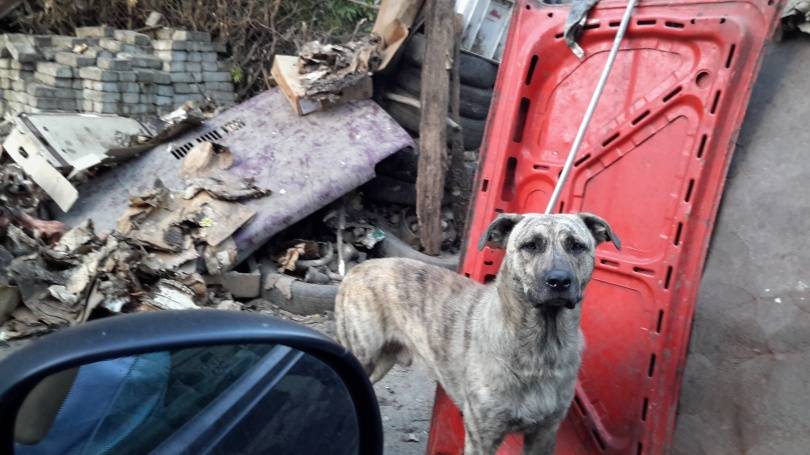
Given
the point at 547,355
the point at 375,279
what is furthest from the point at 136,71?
the point at 547,355

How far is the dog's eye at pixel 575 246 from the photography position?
2.99 metres

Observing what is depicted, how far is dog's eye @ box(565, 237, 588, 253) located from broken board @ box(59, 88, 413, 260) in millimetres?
3919

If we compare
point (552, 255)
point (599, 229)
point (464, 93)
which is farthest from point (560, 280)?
point (464, 93)

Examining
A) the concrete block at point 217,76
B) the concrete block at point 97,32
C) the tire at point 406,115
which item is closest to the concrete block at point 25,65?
the concrete block at point 97,32

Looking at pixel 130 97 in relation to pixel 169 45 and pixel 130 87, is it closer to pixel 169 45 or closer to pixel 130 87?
pixel 130 87

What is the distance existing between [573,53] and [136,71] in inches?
261

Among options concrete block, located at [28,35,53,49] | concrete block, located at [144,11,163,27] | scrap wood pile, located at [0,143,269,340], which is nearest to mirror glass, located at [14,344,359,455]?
scrap wood pile, located at [0,143,269,340]

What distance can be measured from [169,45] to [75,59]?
110cm

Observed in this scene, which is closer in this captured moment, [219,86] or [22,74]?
[22,74]

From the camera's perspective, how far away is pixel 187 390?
1.59 meters

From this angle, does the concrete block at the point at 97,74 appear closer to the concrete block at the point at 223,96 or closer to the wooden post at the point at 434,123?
the concrete block at the point at 223,96

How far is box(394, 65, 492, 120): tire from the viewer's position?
24.6 ft

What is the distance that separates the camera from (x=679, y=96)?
10.2 feet

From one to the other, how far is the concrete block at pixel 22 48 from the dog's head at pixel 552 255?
7.86 m
